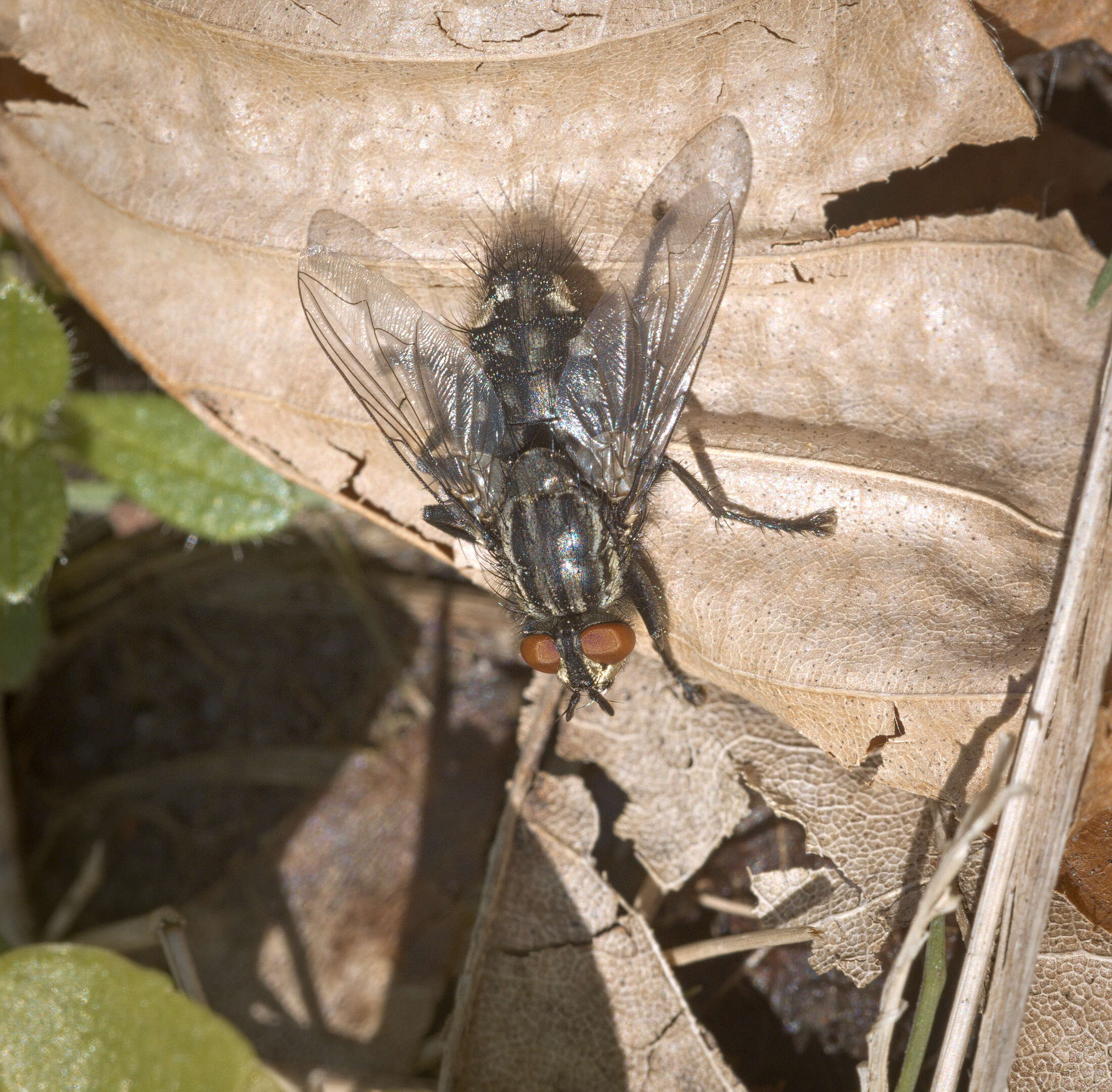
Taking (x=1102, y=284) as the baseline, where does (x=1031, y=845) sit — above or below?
below

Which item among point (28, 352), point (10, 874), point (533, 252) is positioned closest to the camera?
point (533, 252)

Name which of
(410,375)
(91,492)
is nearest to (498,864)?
(410,375)

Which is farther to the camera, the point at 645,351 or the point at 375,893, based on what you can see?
the point at 375,893

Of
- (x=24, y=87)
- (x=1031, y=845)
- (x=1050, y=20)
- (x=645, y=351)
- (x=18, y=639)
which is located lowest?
(x=18, y=639)

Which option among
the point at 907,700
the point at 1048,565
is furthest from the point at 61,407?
the point at 1048,565

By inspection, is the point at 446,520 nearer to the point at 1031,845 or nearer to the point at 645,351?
the point at 645,351

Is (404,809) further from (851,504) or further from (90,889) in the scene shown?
(851,504)

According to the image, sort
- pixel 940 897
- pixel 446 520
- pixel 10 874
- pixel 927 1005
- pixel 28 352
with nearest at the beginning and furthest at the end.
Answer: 1. pixel 940 897
2. pixel 927 1005
3. pixel 446 520
4. pixel 28 352
5. pixel 10 874
